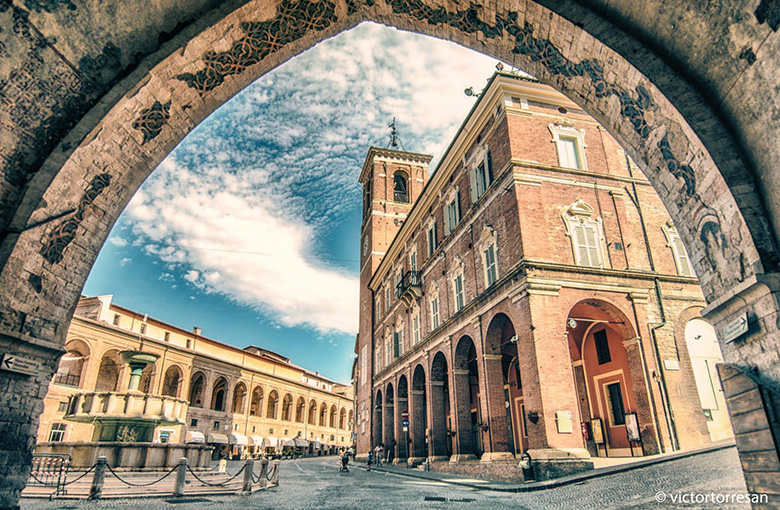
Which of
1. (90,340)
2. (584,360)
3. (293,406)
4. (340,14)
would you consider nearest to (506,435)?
(584,360)

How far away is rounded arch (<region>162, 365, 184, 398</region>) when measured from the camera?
47.1 metres

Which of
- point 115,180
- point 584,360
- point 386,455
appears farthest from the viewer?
point 386,455

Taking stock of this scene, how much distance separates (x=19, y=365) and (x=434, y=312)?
826 inches

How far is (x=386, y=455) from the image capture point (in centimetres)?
3200

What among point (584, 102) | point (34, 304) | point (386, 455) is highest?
point (584, 102)

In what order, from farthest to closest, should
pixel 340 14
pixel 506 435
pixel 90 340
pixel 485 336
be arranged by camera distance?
pixel 90 340
pixel 485 336
pixel 506 435
pixel 340 14

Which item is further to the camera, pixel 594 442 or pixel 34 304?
pixel 594 442

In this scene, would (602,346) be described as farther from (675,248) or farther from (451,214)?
(451,214)

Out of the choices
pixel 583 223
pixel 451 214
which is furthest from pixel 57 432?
pixel 583 223

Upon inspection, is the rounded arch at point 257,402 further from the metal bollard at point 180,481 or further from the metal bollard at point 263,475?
the metal bollard at point 180,481

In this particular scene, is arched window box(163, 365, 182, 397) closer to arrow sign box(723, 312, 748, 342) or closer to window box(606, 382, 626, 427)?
window box(606, 382, 626, 427)

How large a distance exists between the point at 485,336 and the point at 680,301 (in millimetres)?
7214

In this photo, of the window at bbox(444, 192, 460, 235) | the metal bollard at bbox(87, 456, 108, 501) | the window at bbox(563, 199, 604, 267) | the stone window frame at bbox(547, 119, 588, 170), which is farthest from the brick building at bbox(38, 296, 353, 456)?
the stone window frame at bbox(547, 119, 588, 170)

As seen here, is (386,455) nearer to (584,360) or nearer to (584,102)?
(584,360)
